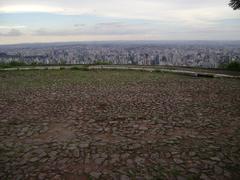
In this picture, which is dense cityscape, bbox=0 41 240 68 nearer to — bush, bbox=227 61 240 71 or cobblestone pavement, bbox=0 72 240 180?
bush, bbox=227 61 240 71

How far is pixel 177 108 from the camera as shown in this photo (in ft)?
24.3

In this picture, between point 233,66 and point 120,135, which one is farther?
point 233,66

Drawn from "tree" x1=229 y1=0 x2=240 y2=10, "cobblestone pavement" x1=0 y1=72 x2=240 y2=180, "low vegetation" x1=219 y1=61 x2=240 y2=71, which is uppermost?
"tree" x1=229 y1=0 x2=240 y2=10

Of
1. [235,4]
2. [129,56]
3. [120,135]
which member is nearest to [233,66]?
[235,4]

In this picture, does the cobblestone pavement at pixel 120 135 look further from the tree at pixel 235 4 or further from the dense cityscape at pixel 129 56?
the dense cityscape at pixel 129 56

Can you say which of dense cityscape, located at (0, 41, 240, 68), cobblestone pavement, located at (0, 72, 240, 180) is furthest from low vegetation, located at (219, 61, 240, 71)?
cobblestone pavement, located at (0, 72, 240, 180)

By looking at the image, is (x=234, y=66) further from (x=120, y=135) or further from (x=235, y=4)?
(x=120, y=135)

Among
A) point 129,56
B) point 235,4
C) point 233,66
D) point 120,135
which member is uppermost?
point 235,4

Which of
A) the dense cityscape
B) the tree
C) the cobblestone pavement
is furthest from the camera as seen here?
the dense cityscape

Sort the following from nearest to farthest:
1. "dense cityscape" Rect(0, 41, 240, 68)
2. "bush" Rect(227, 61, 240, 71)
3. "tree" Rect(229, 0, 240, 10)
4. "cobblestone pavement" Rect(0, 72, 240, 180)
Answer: "cobblestone pavement" Rect(0, 72, 240, 180) → "tree" Rect(229, 0, 240, 10) → "bush" Rect(227, 61, 240, 71) → "dense cityscape" Rect(0, 41, 240, 68)

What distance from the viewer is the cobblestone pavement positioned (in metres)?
3.98

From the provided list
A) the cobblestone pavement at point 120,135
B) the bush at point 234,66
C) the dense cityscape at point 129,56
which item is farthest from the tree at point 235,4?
the cobblestone pavement at point 120,135

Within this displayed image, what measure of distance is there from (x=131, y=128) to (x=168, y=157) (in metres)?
1.57

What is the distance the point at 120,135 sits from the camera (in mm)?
5383
